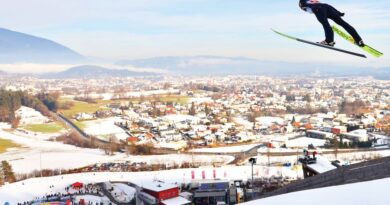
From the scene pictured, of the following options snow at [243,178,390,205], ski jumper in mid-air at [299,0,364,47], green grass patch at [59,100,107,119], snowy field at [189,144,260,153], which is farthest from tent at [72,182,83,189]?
green grass patch at [59,100,107,119]

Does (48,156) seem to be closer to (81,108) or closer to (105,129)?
(105,129)

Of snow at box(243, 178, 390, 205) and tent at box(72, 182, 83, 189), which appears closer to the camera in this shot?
snow at box(243, 178, 390, 205)

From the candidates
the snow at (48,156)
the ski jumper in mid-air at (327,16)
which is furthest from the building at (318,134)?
the ski jumper in mid-air at (327,16)

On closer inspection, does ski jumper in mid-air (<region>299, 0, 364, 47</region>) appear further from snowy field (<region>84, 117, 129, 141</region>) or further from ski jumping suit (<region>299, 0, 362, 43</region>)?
snowy field (<region>84, 117, 129, 141</region>)

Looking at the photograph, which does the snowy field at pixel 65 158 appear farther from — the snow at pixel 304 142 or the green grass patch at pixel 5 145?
the snow at pixel 304 142

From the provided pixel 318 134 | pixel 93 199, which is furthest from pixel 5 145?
pixel 318 134

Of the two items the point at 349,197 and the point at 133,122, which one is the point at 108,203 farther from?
the point at 133,122
